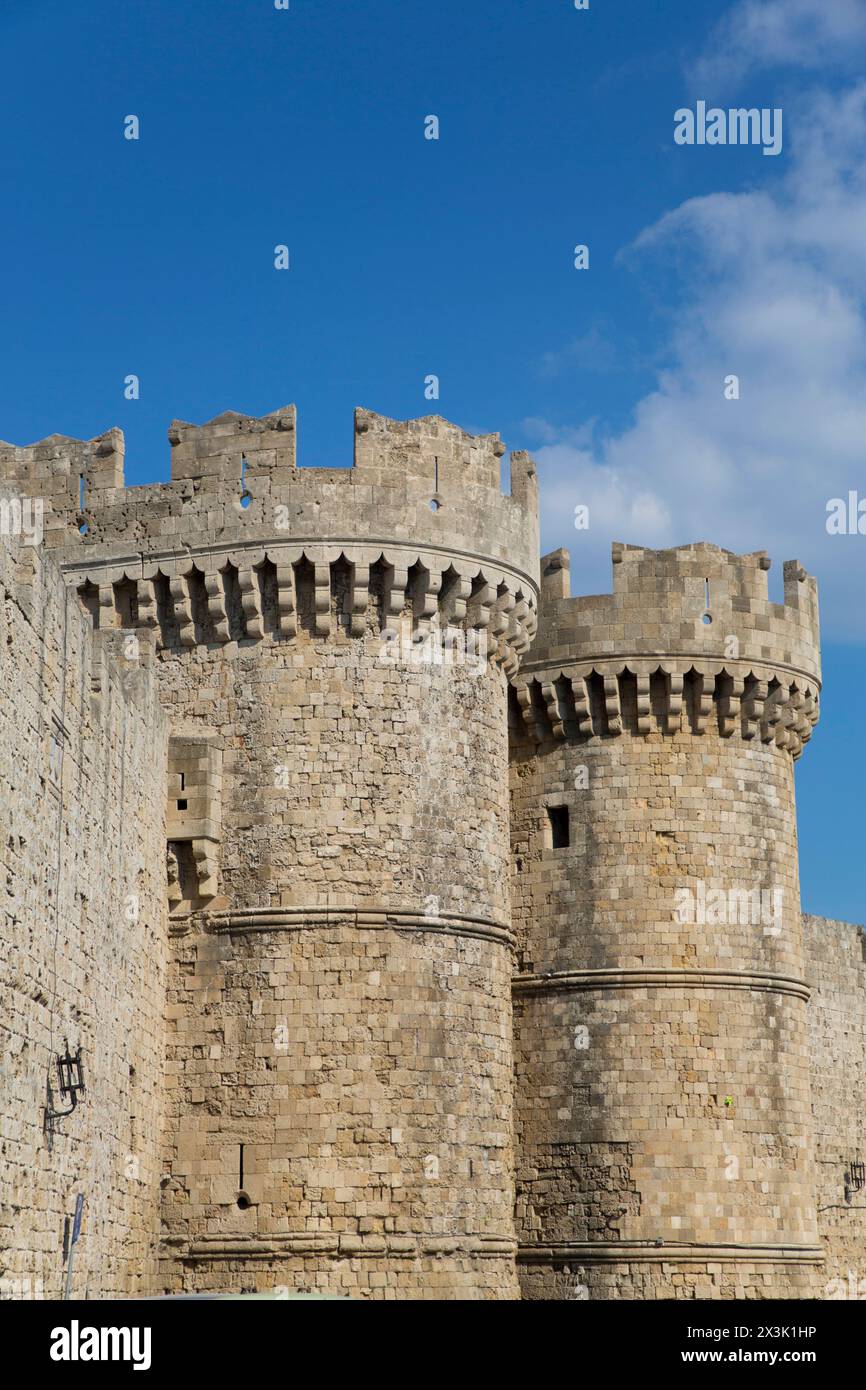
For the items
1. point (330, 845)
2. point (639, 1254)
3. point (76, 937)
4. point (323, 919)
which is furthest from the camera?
point (639, 1254)

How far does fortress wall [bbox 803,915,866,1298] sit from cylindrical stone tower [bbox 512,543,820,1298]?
10.1 ft

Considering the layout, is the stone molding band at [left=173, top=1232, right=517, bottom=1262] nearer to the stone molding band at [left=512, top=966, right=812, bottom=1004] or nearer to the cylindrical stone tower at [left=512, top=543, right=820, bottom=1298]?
the cylindrical stone tower at [left=512, top=543, right=820, bottom=1298]

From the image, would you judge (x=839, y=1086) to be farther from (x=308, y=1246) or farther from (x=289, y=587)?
(x=289, y=587)

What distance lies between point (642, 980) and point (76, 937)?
7.84 meters

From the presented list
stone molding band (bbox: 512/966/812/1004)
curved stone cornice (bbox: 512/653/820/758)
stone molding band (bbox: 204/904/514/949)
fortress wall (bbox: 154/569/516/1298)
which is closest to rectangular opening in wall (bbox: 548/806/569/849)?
curved stone cornice (bbox: 512/653/820/758)

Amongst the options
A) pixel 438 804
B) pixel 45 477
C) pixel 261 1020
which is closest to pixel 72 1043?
pixel 261 1020

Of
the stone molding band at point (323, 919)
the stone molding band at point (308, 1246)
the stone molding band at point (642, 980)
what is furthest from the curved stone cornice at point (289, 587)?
the stone molding band at point (308, 1246)

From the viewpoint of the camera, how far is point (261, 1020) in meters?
16.9

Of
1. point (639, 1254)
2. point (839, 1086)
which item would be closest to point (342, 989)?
point (639, 1254)

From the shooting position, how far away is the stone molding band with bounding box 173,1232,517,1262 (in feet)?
53.8

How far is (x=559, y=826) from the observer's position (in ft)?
70.8

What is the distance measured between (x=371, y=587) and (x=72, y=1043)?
5.20m

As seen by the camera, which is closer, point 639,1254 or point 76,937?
point 76,937

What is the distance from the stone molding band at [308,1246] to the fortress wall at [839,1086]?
8376mm
